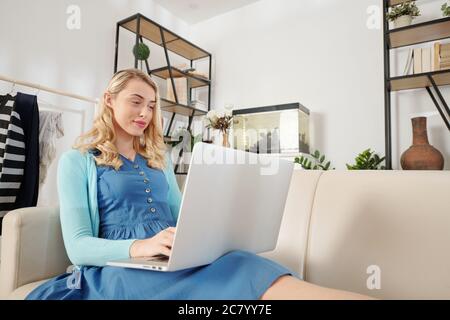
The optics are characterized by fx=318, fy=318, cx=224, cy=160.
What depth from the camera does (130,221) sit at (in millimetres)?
967

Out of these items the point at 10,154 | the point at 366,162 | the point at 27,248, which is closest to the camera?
the point at 27,248

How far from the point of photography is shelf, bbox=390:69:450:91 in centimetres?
195

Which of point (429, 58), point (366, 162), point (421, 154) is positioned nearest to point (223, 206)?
point (421, 154)

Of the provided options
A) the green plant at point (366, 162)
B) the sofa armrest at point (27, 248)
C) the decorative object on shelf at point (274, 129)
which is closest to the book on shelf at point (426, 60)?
the green plant at point (366, 162)

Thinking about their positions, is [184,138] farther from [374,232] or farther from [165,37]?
[374,232]

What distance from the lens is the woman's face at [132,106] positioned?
1.08 meters

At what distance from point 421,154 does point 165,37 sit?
2.24 meters

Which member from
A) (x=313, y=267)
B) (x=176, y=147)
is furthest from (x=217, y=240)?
(x=176, y=147)

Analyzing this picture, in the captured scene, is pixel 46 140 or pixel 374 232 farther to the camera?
pixel 46 140

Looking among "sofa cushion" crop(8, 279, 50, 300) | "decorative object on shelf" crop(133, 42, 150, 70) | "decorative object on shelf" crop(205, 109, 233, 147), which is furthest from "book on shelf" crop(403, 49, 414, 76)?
"sofa cushion" crop(8, 279, 50, 300)

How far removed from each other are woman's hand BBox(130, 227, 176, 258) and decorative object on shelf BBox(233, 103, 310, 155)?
1803 mm

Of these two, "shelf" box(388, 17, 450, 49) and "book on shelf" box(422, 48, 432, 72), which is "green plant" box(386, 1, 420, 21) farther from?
"book on shelf" box(422, 48, 432, 72)

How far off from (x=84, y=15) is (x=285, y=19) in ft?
5.52
